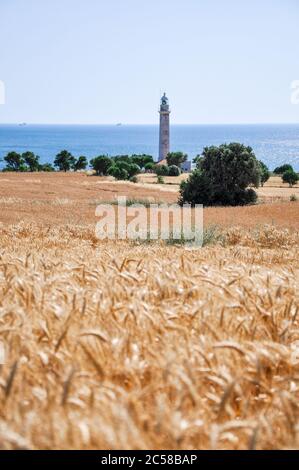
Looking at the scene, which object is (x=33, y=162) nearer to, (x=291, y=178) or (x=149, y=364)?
(x=291, y=178)

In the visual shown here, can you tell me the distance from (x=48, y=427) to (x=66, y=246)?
9.43m

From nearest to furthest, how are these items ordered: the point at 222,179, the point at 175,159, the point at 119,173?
the point at 222,179 → the point at 119,173 → the point at 175,159

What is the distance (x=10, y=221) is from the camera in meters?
22.1

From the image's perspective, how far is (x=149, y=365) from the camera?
261 centimetres

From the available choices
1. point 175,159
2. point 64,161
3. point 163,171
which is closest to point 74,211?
point 163,171

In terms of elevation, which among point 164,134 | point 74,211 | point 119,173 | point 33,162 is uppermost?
point 164,134

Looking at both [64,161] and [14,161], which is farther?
[14,161]

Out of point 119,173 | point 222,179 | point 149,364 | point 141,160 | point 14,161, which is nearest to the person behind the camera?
point 149,364

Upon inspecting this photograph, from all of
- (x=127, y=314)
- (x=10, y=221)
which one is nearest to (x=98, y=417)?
(x=127, y=314)

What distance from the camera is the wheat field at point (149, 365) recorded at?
1970 mm

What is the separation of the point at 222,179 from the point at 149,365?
130 ft

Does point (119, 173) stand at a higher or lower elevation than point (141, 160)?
lower

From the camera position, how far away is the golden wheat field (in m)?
→ 1.97
